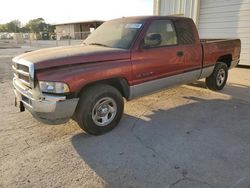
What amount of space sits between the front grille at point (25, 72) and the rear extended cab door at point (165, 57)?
166cm

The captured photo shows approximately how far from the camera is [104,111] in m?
3.97

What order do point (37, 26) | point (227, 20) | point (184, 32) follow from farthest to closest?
point (37, 26), point (227, 20), point (184, 32)

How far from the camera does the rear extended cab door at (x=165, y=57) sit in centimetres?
423

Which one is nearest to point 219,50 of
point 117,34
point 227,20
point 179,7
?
point 117,34

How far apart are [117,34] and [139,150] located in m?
2.30

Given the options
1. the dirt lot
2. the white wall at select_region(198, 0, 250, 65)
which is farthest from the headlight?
the white wall at select_region(198, 0, 250, 65)

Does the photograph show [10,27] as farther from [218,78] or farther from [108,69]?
[108,69]

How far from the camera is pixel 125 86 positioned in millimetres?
4109

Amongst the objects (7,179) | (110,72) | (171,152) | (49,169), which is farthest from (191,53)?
(7,179)

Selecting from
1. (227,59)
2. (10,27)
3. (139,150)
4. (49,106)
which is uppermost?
(10,27)

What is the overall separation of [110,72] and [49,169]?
5.51ft

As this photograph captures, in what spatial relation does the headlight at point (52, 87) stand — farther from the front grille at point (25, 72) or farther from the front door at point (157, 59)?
the front door at point (157, 59)

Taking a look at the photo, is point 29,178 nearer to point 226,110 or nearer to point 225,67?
point 226,110

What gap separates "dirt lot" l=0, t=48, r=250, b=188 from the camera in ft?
9.25
